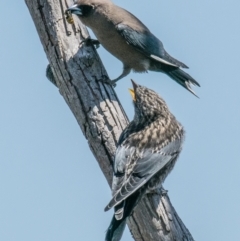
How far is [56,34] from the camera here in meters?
7.48

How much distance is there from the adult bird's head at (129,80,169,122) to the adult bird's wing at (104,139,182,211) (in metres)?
0.64

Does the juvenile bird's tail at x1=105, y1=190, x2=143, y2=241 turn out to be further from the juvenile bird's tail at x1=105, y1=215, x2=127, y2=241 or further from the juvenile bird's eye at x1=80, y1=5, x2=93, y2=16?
the juvenile bird's eye at x1=80, y1=5, x2=93, y2=16

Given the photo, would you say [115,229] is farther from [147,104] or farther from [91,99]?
[147,104]

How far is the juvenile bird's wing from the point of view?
9289 millimetres

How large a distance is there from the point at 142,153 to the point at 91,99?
0.64 metres

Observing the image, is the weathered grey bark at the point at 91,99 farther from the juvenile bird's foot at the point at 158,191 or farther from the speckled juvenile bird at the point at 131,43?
the speckled juvenile bird at the point at 131,43

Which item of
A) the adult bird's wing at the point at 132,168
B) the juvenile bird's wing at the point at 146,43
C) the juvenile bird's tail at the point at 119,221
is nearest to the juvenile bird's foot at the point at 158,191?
the adult bird's wing at the point at 132,168

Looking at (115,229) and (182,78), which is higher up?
(182,78)

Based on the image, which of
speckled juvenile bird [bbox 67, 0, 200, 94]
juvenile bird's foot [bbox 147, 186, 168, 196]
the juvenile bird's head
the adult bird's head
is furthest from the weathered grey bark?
speckled juvenile bird [bbox 67, 0, 200, 94]

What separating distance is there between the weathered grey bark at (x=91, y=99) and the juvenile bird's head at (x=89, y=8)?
0.85 metres

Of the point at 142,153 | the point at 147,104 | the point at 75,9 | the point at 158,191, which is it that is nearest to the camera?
the point at 158,191

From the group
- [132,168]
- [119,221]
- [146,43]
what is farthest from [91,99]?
[146,43]

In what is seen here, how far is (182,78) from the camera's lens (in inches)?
366

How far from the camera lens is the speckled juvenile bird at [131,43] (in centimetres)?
929
